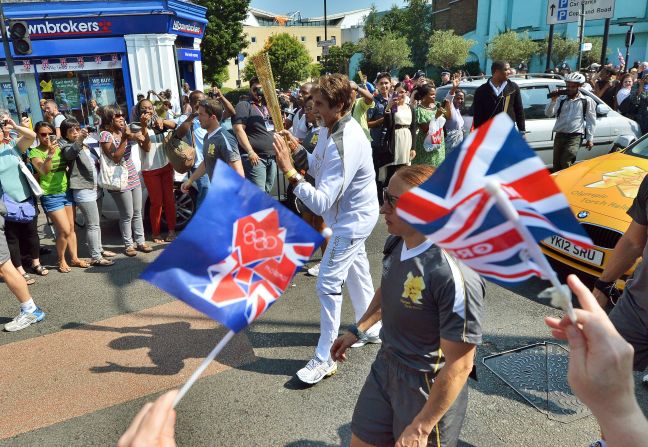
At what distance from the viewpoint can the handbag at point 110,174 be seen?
5.96 metres

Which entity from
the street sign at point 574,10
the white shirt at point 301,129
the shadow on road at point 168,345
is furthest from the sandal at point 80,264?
the street sign at point 574,10

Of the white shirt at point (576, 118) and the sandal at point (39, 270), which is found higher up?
the white shirt at point (576, 118)

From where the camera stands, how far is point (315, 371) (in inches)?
137

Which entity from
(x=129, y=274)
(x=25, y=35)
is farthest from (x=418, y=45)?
(x=129, y=274)

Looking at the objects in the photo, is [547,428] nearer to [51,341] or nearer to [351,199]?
[351,199]

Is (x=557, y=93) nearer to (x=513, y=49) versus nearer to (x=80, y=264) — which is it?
(x=80, y=264)

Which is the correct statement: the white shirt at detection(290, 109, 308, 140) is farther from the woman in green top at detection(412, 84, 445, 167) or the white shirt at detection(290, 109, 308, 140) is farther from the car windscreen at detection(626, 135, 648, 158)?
the car windscreen at detection(626, 135, 648, 158)

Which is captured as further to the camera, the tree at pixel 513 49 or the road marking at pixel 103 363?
the tree at pixel 513 49

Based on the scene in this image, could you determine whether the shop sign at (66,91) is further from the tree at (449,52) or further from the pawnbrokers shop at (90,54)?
the tree at (449,52)

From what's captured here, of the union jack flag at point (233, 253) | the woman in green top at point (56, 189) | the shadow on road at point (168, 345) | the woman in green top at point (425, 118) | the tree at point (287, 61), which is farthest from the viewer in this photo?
the tree at point (287, 61)

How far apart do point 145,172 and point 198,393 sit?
379 cm

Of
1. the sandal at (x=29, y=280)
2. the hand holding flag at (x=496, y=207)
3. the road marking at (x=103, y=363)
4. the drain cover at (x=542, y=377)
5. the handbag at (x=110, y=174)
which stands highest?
the hand holding flag at (x=496, y=207)

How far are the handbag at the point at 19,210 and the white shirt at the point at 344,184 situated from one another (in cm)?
352

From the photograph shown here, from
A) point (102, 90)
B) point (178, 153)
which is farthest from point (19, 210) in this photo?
point (102, 90)
